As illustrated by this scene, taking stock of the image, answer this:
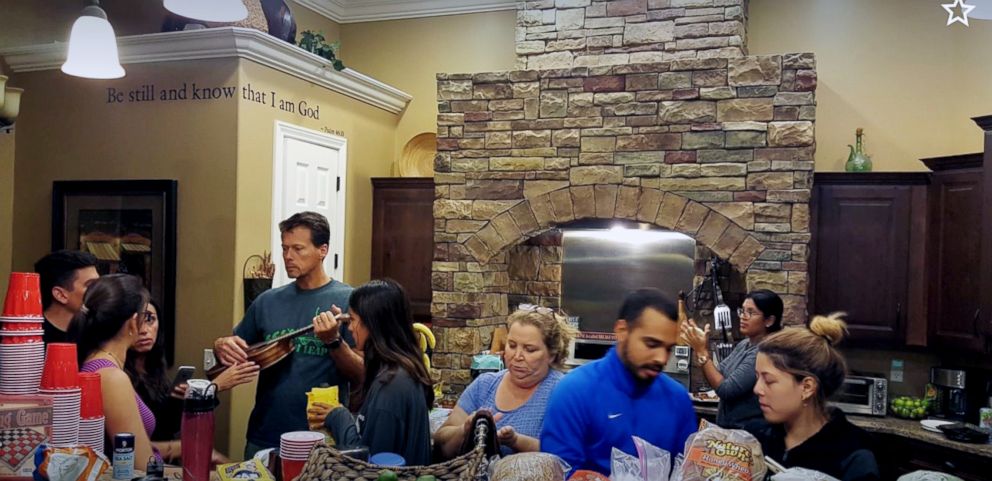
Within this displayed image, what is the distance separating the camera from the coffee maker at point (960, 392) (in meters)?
4.87

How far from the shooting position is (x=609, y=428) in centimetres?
198

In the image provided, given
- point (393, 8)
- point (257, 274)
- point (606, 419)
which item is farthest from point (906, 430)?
point (393, 8)

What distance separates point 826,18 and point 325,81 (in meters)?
3.36

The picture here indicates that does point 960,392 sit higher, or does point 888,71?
point 888,71

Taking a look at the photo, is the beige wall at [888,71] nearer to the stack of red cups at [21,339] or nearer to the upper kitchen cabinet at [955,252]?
the upper kitchen cabinet at [955,252]

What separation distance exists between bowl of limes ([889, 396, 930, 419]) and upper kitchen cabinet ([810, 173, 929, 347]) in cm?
35

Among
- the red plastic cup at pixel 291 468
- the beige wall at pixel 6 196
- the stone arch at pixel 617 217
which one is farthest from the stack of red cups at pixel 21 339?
the stone arch at pixel 617 217

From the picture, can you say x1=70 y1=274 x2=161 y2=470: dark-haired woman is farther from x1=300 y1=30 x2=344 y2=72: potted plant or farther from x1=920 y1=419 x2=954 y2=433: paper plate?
x1=920 y1=419 x2=954 y2=433: paper plate

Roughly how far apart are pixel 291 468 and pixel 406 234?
4.18 m

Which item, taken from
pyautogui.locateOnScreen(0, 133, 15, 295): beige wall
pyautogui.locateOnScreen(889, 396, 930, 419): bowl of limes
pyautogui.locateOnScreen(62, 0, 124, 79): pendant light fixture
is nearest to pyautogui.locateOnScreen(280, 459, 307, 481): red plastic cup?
pyautogui.locateOnScreen(62, 0, 124, 79): pendant light fixture

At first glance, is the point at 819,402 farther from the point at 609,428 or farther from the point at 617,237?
the point at 617,237

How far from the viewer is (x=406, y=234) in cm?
602

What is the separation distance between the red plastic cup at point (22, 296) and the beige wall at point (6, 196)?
3.20 m

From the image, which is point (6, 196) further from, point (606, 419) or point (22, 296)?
point (606, 419)
